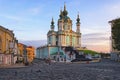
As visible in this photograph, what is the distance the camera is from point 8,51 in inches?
3841

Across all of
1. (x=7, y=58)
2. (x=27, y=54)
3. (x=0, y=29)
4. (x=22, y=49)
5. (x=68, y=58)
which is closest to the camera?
(x=0, y=29)

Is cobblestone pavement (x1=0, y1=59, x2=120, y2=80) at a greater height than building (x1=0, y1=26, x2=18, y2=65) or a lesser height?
lesser

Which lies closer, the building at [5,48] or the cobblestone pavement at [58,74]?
the cobblestone pavement at [58,74]

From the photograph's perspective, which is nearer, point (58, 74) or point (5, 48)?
point (58, 74)

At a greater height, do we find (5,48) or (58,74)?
(5,48)

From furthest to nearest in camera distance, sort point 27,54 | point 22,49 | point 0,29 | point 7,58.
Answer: point 22,49, point 27,54, point 7,58, point 0,29

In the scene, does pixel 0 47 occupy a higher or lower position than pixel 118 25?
lower

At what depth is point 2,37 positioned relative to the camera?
290 ft

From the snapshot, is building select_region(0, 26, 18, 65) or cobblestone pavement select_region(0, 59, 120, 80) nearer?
cobblestone pavement select_region(0, 59, 120, 80)

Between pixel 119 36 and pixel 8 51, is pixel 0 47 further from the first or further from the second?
pixel 119 36

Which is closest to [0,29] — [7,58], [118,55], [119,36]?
[7,58]

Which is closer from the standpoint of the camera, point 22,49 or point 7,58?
point 7,58

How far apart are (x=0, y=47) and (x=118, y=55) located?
90.0 metres

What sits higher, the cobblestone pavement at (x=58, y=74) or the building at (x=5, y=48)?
the building at (x=5, y=48)
